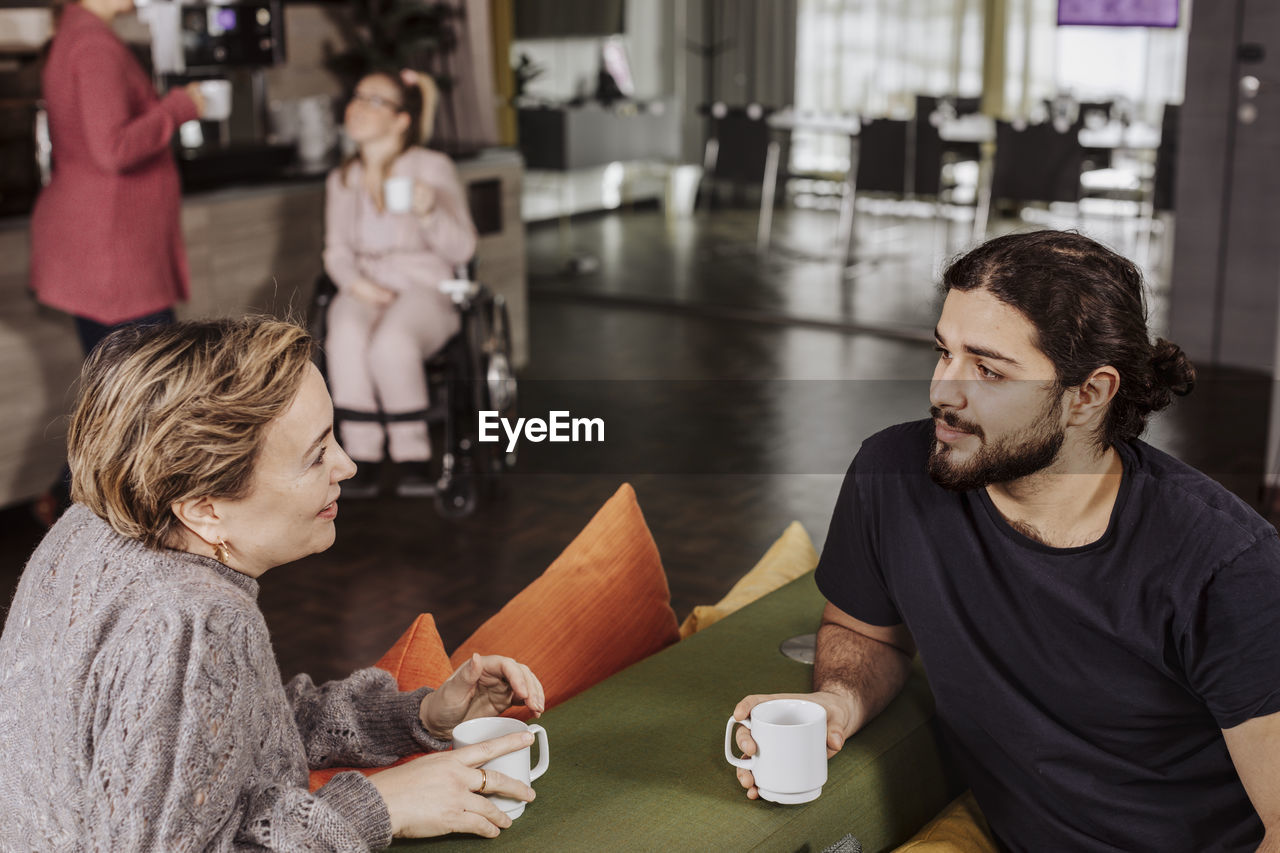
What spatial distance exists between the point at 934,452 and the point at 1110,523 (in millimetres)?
212

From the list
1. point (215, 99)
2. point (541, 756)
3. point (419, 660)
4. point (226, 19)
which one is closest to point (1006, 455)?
point (541, 756)

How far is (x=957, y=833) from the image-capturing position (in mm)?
1684

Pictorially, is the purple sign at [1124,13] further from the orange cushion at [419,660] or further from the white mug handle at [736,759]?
the white mug handle at [736,759]

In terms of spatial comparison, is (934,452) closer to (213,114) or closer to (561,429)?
(561,429)

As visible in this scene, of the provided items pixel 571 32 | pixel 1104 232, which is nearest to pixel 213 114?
pixel 571 32

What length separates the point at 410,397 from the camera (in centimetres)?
443

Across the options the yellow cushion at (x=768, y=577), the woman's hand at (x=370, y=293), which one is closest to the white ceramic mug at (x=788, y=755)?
the yellow cushion at (x=768, y=577)

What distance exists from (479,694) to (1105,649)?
71 centimetres

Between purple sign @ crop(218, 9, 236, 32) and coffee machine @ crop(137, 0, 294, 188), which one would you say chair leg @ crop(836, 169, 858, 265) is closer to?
coffee machine @ crop(137, 0, 294, 188)

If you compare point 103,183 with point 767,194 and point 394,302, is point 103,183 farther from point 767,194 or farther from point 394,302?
point 767,194

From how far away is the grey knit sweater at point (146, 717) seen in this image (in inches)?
45.0

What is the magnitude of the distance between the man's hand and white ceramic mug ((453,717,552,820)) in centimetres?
22

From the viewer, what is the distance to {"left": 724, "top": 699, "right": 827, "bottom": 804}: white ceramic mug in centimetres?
150

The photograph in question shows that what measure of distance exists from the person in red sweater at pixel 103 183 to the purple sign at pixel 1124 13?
3.82m
